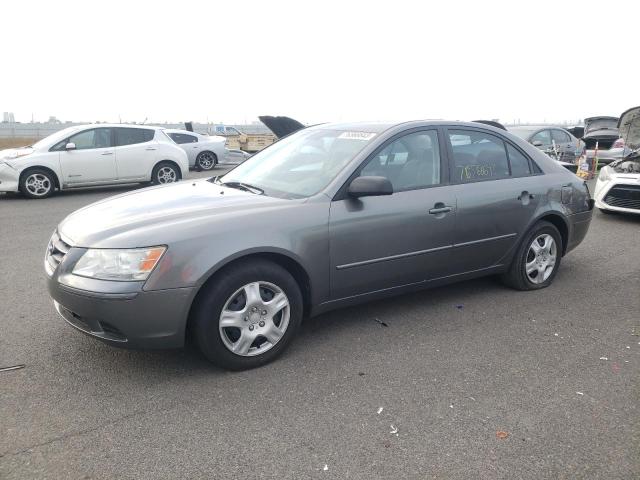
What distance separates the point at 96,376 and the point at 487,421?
228 cm

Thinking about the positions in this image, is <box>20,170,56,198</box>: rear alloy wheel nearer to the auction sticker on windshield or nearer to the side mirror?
the auction sticker on windshield

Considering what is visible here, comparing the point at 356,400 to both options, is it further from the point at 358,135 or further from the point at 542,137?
the point at 542,137

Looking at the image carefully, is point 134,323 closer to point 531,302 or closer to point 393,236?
point 393,236

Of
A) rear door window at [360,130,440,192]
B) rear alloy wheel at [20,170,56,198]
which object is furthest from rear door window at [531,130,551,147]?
rear alloy wheel at [20,170,56,198]

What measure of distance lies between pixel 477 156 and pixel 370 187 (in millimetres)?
1432

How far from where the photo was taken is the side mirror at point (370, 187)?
3.50 meters

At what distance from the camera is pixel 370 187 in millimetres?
3490

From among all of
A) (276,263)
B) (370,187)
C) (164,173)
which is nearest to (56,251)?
(276,263)

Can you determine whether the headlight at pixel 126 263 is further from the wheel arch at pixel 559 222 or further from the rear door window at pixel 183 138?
the rear door window at pixel 183 138

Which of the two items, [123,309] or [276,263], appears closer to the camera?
[123,309]

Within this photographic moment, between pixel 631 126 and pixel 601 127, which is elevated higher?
pixel 601 127

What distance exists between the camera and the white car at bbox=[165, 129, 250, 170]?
17.0 m

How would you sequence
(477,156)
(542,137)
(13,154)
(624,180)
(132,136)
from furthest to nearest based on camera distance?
(542,137) → (132,136) → (13,154) → (624,180) → (477,156)

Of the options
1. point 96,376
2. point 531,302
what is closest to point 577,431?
point 531,302
